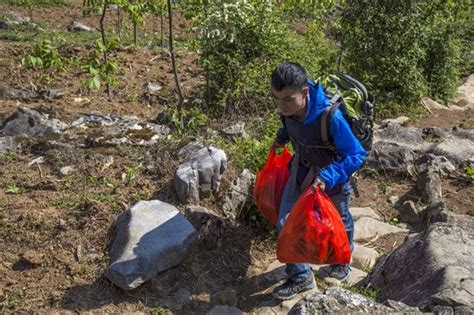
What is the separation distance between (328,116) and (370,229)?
2.03 metres

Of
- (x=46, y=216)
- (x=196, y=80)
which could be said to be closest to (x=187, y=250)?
(x=46, y=216)

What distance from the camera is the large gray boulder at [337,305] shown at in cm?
320

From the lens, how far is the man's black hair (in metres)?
3.74

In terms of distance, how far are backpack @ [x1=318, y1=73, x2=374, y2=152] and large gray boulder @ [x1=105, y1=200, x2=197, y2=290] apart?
1.27m

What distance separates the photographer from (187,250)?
4.41 meters

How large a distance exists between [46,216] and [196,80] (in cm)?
608

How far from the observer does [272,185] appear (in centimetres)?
458

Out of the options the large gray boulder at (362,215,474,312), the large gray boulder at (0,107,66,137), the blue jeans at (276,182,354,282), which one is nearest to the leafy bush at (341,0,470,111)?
the large gray boulder at (0,107,66,137)

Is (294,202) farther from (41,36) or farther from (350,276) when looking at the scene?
(41,36)

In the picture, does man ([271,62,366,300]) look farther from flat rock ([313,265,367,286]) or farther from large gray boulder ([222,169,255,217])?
large gray boulder ([222,169,255,217])

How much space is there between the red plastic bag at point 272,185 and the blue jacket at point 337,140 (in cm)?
60

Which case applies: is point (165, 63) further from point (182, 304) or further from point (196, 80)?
point (182, 304)

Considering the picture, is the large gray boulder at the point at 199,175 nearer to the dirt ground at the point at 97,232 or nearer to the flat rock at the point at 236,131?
the dirt ground at the point at 97,232

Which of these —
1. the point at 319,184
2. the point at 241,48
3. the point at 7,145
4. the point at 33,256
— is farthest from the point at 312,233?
the point at 241,48
